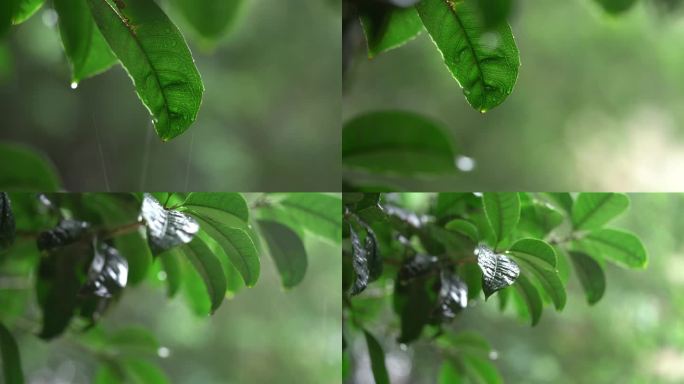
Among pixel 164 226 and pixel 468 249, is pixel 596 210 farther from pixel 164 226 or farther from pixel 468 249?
pixel 164 226

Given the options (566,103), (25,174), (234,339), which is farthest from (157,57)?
(566,103)

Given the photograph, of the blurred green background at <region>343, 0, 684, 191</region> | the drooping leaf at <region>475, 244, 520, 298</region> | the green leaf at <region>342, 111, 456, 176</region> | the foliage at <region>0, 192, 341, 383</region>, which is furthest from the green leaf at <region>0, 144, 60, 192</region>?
the blurred green background at <region>343, 0, 684, 191</region>

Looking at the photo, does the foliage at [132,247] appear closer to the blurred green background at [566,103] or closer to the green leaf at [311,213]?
the green leaf at [311,213]

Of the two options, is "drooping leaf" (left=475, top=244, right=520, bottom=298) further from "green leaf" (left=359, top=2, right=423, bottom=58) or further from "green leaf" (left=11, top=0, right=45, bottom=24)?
"green leaf" (left=11, top=0, right=45, bottom=24)

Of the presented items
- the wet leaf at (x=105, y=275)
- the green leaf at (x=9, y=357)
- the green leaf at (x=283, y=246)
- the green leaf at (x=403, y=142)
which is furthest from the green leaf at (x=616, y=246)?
the green leaf at (x=9, y=357)

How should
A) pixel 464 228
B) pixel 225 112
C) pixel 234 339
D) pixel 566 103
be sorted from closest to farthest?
1. pixel 464 228
2. pixel 234 339
3. pixel 566 103
4. pixel 225 112

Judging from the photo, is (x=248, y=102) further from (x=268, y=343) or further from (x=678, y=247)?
(x=678, y=247)
